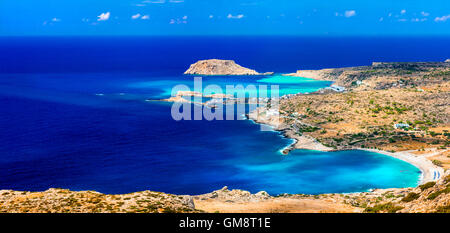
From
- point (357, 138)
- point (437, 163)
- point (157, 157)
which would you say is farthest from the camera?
point (357, 138)

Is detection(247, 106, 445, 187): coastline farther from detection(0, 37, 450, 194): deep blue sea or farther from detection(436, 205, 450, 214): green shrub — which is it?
detection(436, 205, 450, 214): green shrub

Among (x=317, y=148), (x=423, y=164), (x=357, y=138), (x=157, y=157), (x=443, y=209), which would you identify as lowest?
(x=423, y=164)

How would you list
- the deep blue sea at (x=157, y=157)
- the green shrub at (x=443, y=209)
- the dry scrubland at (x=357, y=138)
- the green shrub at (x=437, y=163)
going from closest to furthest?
the green shrub at (x=443, y=209) → the dry scrubland at (x=357, y=138) → the deep blue sea at (x=157, y=157) → the green shrub at (x=437, y=163)

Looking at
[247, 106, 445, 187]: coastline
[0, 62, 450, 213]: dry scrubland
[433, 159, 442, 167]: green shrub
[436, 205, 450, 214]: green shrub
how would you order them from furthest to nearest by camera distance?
[433, 159, 442, 167]: green shrub < [247, 106, 445, 187]: coastline < [0, 62, 450, 213]: dry scrubland < [436, 205, 450, 214]: green shrub

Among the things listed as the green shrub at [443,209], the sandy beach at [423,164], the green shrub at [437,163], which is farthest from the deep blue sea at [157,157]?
the green shrub at [443,209]

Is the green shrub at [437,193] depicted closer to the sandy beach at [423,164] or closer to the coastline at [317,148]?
the coastline at [317,148]

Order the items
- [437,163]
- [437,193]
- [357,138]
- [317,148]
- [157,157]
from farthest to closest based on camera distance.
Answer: [357,138] → [317,148] → [157,157] → [437,163] → [437,193]

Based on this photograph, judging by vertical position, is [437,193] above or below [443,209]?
below

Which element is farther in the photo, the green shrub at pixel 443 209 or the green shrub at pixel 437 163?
the green shrub at pixel 437 163

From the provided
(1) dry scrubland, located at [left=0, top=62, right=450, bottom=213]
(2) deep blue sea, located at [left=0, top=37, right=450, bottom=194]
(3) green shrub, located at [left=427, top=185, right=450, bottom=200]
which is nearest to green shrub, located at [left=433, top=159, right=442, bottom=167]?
(1) dry scrubland, located at [left=0, top=62, right=450, bottom=213]

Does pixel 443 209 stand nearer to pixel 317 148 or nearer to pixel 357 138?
pixel 317 148

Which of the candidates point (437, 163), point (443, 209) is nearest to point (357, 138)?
point (437, 163)
